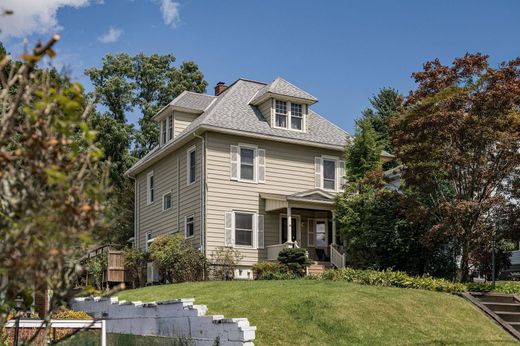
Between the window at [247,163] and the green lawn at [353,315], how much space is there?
10370 millimetres

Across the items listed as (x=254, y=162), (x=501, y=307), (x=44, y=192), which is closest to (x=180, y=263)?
(x=254, y=162)

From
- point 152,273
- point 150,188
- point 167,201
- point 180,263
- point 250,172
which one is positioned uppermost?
point 250,172

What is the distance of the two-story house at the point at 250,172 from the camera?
26578 millimetres

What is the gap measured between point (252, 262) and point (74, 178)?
23.1 meters

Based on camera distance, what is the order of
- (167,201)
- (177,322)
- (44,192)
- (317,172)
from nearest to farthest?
(44,192), (177,322), (317,172), (167,201)

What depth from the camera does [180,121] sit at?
30.1 metres

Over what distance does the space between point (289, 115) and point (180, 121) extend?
188 inches

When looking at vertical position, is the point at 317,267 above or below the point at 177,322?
above

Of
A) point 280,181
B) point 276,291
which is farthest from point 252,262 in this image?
point 276,291

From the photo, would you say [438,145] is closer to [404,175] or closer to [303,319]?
[404,175]

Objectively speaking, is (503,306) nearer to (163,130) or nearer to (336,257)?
(336,257)

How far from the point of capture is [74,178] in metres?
4.04

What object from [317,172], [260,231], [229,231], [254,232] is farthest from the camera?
[317,172]

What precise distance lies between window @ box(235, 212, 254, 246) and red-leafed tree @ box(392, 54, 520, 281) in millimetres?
8091
